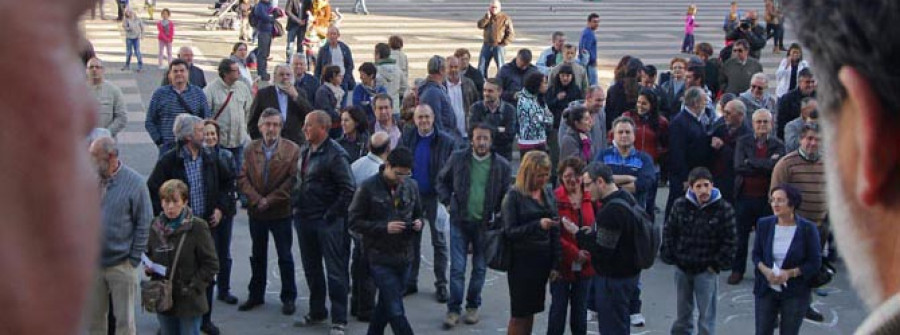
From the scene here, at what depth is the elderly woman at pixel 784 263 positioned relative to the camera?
30.2ft

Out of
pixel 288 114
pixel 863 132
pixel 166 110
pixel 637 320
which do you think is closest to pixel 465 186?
pixel 637 320

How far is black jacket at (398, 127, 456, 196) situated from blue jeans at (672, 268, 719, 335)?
8.92 ft

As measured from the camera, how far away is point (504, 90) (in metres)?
16.3

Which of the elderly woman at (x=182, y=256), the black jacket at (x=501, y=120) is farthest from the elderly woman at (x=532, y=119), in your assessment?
the elderly woman at (x=182, y=256)

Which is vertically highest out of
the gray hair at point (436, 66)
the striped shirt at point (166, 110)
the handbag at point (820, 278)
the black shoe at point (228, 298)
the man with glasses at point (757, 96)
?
the gray hair at point (436, 66)

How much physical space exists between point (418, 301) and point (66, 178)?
35.1ft

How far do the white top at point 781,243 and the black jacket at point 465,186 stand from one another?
2284 mm

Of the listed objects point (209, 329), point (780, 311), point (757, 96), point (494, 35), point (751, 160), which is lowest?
point (209, 329)

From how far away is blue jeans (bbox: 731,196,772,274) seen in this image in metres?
11.9

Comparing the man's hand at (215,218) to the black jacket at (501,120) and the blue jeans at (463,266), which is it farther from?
the black jacket at (501,120)

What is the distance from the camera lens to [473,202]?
10648mm

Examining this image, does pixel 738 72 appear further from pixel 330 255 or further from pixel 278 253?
pixel 330 255

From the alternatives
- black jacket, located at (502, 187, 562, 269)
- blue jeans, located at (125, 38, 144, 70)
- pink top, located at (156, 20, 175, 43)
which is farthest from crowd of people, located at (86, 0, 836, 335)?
blue jeans, located at (125, 38, 144, 70)

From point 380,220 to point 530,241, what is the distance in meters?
1.15
